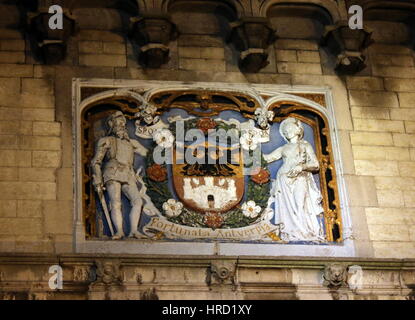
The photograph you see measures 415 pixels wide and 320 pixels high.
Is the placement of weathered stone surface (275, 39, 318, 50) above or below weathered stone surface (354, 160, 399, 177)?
above

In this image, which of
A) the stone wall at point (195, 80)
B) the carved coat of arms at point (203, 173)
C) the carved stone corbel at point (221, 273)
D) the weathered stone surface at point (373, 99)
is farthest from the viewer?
the weathered stone surface at point (373, 99)

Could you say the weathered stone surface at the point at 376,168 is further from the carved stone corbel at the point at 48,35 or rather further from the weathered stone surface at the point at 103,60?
the carved stone corbel at the point at 48,35

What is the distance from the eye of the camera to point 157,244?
13.8 m

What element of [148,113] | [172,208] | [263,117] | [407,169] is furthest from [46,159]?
[407,169]

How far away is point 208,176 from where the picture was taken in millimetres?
14492

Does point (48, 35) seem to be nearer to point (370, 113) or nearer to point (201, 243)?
point (201, 243)

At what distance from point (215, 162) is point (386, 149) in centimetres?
202

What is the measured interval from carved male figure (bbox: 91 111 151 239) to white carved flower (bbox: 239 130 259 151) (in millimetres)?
1139

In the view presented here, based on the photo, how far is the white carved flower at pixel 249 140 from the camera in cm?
1480

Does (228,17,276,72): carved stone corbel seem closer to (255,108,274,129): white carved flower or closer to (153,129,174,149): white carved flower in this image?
(255,108,274,129): white carved flower

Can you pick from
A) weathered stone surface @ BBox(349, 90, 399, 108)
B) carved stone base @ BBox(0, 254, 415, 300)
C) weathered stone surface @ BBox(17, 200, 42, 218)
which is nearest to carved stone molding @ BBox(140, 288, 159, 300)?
carved stone base @ BBox(0, 254, 415, 300)

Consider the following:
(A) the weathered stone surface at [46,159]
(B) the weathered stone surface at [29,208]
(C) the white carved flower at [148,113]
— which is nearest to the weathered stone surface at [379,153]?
(C) the white carved flower at [148,113]

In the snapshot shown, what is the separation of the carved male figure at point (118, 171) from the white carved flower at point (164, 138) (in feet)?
0.61

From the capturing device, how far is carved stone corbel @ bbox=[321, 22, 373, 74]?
15.2 meters
